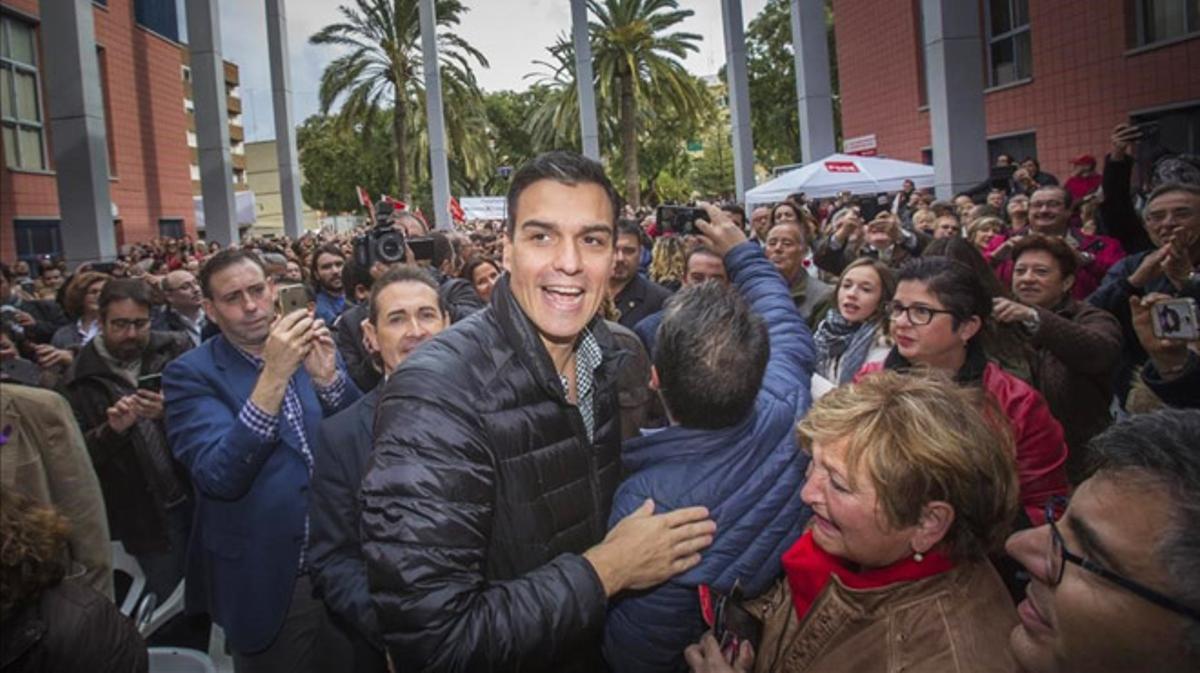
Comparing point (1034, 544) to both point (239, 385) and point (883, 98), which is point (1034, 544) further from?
point (883, 98)

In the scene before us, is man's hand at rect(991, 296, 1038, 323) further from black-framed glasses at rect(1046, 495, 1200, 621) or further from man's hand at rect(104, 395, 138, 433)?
man's hand at rect(104, 395, 138, 433)

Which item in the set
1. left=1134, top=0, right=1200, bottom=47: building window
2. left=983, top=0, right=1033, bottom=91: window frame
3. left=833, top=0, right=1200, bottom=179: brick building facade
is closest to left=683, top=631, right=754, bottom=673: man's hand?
left=833, top=0, right=1200, bottom=179: brick building facade

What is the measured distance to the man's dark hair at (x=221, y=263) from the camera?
3.58 metres

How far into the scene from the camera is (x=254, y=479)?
311 cm

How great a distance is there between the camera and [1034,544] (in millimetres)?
1646

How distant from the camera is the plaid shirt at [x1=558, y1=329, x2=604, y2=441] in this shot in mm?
2035

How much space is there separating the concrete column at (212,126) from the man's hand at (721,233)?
59.8 ft

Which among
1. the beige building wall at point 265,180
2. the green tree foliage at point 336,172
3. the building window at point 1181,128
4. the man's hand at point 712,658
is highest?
the beige building wall at point 265,180

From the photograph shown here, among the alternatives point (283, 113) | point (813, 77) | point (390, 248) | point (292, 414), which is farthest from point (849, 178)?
point (283, 113)

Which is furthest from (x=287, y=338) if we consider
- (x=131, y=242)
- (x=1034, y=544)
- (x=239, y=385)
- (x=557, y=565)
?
(x=131, y=242)

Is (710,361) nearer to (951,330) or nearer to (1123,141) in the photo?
(951,330)

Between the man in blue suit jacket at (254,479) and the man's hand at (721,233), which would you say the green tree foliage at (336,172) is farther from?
the man's hand at (721,233)

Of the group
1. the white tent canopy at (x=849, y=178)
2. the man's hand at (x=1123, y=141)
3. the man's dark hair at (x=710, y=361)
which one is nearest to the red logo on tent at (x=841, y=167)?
the white tent canopy at (x=849, y=178)

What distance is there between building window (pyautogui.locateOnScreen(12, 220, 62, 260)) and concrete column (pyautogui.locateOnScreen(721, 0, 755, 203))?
57.8 ft
